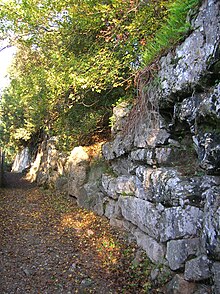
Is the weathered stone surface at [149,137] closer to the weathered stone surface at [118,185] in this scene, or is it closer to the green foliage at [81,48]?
the weathered stone surface at [118,185]

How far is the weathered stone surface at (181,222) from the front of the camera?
4078mm

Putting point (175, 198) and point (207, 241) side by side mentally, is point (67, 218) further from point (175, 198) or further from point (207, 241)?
point (207, 241)

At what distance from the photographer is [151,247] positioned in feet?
16.7

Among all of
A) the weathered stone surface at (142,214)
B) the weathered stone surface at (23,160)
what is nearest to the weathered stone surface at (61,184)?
the weathered stone surface at (142,214)

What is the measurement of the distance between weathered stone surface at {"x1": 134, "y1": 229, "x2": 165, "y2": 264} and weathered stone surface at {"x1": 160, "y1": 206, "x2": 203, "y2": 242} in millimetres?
296

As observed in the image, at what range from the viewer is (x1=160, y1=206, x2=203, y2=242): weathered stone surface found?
408 cm

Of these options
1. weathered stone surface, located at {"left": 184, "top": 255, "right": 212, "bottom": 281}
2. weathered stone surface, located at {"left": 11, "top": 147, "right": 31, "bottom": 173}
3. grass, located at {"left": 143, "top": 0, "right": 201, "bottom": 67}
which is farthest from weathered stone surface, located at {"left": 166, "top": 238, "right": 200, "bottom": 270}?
weathered stone surface, located at {"left": 11, "top": 147, "right": 31, "bottom": 173}

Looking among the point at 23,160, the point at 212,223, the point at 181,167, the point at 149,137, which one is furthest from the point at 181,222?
the point at 23,160

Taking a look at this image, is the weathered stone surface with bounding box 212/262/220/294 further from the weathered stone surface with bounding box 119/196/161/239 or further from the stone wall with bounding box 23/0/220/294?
the weathered stone surface with bounding box 119/196/161/239

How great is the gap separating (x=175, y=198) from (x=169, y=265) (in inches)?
47.0

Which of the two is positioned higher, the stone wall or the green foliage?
the green foliage

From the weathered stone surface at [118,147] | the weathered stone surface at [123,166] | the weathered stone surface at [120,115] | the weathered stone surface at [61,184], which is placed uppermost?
the weathered stone surface at [120,115]

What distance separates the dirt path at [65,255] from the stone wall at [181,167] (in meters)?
0.52

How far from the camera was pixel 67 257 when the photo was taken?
577 centimetres
